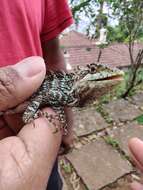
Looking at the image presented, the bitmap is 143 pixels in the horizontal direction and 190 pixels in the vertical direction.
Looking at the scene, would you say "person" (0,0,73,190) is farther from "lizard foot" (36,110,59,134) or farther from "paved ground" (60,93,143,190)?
"paved ground" (60,93,143,190)

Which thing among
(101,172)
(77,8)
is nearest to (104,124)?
(101,172)

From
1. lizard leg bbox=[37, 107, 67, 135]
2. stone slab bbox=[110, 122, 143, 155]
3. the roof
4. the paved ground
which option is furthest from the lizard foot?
the roof

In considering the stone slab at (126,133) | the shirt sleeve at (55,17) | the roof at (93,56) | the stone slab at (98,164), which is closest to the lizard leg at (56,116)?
the shirt sleeve at (55,17)

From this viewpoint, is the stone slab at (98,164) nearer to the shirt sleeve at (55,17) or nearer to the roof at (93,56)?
the shirt sleeve at (55,17)

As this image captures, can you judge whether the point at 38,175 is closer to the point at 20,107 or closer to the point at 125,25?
the point at 20,107

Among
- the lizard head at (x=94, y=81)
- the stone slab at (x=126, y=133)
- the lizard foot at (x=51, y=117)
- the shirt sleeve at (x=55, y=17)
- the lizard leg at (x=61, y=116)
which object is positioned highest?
the shirt sleeve at (x=55, y=17)

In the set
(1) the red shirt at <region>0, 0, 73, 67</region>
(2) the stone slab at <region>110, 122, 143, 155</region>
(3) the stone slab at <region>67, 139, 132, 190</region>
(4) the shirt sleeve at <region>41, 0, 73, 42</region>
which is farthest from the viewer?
(2) the stone slab at <region>110, 122, 143, 155</region>

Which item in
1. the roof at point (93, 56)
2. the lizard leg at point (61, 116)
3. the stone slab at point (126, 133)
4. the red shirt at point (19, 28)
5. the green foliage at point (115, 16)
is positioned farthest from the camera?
the roof at point (93, 56)
